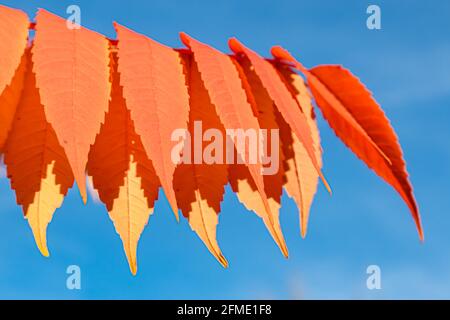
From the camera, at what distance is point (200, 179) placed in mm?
2104

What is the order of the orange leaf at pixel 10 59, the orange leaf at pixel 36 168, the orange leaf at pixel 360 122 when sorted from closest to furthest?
the orange leaf at pixel 10 59 → the orange leaf at pixel 36 168 → the orange leaf at pixel 360 122

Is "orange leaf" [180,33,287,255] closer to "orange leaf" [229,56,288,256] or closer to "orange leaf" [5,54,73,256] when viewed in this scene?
"orange leaf" [229,56,288,256]

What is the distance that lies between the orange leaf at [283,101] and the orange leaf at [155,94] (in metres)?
0.30

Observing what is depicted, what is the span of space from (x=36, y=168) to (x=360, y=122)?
50.8 inches

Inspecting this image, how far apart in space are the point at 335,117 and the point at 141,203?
3.23 ft

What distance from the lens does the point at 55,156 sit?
2.00 metres

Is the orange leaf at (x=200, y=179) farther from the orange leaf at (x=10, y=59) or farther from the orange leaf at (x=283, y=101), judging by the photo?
the orange leaf at (x=10, y=59)

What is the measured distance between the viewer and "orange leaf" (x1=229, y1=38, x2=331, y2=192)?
1.99 meters

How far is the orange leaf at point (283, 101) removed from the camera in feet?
6.51

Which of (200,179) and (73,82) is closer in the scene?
(73,82)

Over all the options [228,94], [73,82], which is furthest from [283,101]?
[73,82]

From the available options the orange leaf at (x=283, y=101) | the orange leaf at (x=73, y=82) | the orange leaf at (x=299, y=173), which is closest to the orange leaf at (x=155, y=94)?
the orange leaf at (x=73, y=82)

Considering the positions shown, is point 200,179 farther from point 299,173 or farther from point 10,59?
point 10,59

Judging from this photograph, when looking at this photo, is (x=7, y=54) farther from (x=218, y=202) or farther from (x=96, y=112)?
(x=218, y=202)
